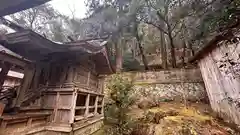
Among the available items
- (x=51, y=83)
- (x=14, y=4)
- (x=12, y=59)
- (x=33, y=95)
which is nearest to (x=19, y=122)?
(x=33, y=95)

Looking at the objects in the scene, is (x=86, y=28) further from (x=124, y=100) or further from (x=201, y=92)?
(x=201, y=92)

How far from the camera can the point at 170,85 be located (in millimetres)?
15930

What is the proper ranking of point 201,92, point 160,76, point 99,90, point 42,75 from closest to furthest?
point 42,75, point 99,90, point 201,92, point 160,76

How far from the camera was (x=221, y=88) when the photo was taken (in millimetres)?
8906

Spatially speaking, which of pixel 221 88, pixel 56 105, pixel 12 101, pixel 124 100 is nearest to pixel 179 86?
pixel 221 88

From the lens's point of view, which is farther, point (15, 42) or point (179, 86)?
point (179, 86)

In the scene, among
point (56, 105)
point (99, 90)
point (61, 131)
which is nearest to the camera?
point (61, 131)

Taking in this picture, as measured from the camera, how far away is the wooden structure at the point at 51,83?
238 inches

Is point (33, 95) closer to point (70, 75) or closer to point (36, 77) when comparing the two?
point (36, 77)

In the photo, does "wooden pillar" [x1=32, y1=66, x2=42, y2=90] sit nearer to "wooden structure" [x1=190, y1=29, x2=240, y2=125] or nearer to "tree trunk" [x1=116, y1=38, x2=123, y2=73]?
"wooden structure" [x1=190, y1=29, x2=240, y2=125]

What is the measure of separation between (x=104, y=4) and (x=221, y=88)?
1273cm

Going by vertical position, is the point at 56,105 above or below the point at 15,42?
below

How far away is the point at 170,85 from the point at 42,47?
13.2 meters

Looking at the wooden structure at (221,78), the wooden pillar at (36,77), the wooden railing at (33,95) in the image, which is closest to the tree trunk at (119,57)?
the wooden structure at (221,78)
